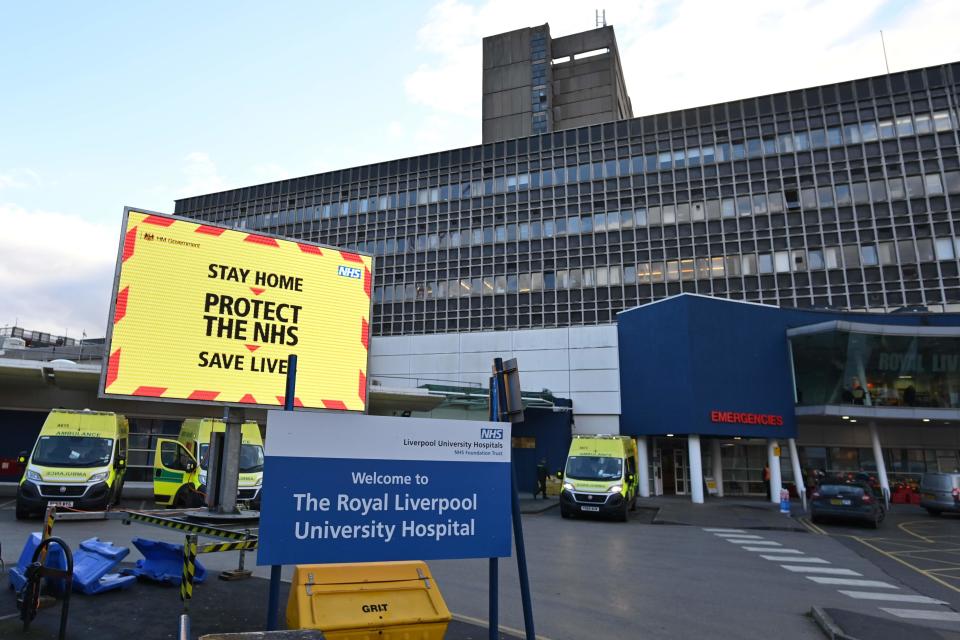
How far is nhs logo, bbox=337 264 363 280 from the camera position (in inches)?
365

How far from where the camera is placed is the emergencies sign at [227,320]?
7.77 meters

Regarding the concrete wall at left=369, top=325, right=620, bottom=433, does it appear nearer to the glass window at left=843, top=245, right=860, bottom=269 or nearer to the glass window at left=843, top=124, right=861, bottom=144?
the glass window at left=843, top=245, right=860, bottom=269

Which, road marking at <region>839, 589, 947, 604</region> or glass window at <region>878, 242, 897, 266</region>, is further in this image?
glass window at <region>878, 242, 897, 266</region>

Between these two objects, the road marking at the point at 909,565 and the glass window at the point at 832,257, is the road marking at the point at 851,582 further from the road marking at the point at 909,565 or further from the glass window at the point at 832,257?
the glass window at the point at 832,257

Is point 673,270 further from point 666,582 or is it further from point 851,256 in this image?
point 666,582

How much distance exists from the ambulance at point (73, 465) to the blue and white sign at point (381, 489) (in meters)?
13.0

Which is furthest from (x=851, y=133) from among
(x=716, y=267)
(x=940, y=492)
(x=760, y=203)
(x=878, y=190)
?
(x=940, y=492)

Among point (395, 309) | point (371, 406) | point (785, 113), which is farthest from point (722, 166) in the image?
point (371, 406)

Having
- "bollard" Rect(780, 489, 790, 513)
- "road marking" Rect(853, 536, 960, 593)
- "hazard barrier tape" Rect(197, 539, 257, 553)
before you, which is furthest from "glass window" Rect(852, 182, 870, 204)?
"hazard barrier tape" Rect(197, 539, 257, 553)

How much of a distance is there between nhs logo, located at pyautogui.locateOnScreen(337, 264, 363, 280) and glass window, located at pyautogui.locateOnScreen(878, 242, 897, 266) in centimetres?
4536

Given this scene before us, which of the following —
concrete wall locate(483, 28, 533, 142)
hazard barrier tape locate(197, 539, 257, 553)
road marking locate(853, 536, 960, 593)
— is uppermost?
concrete wall locate(483, 28, 533, 142)

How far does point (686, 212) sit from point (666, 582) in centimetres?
4143

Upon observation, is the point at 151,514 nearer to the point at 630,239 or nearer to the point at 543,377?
the point at 543,377

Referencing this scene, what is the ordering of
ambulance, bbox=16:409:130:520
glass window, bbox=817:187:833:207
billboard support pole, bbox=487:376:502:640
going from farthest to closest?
1. glass window, bbox=817:187:833:207
2. ambulance, bbox=16:409:130:520
3. billboard support pole, bbox=487:376:502:640
